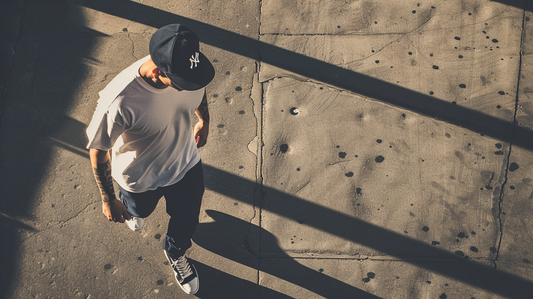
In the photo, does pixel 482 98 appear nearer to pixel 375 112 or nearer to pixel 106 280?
pixel 375 112

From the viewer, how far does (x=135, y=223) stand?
357 centimetres

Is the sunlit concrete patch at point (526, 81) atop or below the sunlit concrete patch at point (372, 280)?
atop

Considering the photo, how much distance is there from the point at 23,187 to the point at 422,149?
405 centimetres

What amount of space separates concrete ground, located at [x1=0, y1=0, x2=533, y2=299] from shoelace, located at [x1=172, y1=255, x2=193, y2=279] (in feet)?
0.63

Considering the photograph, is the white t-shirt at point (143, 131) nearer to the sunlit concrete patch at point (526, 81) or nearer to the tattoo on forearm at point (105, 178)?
the tattoo on forearm at point (105, 178)

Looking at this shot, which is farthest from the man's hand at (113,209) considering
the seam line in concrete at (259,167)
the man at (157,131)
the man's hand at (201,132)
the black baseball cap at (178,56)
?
the seam line in concrete at (259,167)

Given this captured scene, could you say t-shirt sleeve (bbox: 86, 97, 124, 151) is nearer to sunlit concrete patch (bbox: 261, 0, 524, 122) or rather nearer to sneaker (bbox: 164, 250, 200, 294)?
sneaker (bbox: 164, 250, 200, 294)

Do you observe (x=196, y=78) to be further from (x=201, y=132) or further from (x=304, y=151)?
(x=304, y=151)

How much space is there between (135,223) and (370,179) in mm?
2353

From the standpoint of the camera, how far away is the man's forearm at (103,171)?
7.55ft

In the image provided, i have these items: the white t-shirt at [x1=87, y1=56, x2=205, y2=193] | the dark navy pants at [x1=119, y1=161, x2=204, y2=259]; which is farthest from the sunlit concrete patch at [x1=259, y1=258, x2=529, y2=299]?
the white t-shirt at [x1=87, y1=56, x2=205, y2=193]

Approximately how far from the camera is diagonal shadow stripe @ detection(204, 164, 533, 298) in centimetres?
362

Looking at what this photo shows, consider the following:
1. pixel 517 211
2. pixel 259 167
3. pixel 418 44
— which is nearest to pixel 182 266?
pixel 259 167

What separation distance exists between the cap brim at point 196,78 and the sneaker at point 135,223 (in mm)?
1886
